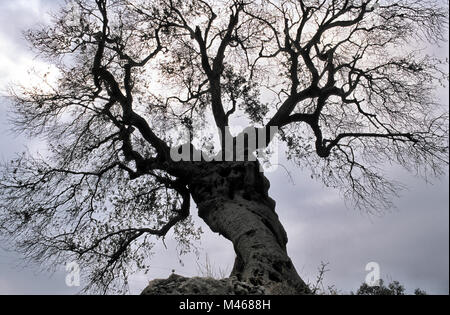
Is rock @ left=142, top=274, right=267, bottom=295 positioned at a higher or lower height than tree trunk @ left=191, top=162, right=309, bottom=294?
lower

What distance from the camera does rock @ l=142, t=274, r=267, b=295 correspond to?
495cm

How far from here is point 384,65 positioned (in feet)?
39.3

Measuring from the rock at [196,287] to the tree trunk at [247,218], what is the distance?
1.59 meters

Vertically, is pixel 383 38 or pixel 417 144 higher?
pixel 383 38

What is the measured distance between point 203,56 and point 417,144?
653 centimetres

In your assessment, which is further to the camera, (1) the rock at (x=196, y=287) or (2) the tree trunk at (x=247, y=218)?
(2) the tree trunk at (x=247, y=218)

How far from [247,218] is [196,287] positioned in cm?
405

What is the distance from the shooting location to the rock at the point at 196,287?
4.95 meters

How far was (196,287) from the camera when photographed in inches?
195

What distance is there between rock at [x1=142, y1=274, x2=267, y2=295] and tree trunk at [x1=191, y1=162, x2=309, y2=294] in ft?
5.23

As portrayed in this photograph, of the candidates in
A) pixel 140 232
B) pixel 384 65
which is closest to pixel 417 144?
pixel 384 65
